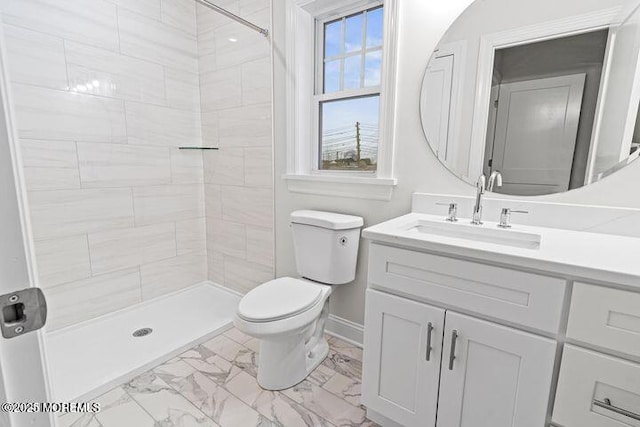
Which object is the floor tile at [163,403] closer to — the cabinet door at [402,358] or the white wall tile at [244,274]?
the cabinet door at [402,358]

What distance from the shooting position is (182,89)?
2436 millimetres

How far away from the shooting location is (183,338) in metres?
1.97

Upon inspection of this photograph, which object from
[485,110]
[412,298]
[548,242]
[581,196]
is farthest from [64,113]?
[581,196]

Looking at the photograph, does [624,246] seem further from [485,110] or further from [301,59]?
[301,59]

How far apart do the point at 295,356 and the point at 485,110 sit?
1.49 meters

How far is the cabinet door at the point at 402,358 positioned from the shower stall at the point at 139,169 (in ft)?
3.82

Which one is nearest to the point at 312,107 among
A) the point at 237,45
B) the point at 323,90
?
the point at 323,90

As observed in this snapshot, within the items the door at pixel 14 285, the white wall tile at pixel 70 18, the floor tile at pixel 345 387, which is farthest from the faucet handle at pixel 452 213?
the white wall tile at pixel 70 18

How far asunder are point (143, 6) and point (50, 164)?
123 cm

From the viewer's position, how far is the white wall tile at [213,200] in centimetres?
256

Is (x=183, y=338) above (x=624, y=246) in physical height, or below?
below

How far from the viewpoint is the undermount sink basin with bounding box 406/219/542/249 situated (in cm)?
124

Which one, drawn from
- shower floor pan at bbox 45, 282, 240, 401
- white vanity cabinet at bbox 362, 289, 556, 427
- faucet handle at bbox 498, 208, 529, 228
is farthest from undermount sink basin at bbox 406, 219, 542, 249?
shower floor pan at bbox 45, 282, 240, 401

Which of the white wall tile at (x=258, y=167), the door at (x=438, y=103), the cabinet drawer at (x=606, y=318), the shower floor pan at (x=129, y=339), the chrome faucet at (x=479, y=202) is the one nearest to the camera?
the cabinet drawer at (x=606, y=318)
